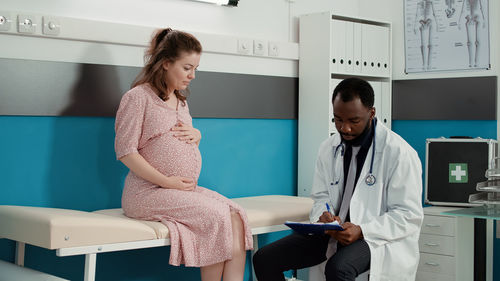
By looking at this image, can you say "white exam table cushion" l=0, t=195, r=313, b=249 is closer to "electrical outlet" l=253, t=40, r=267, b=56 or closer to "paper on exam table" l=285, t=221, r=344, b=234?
"paper on exam table" l=285, t=221, r=344, b=234

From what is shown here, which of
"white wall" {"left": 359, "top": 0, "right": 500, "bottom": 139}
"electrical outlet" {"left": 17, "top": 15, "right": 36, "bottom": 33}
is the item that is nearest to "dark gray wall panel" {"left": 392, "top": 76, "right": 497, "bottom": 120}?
"white wall" {"left": 359, "top": 0, "right": 500, "bottom": 139}

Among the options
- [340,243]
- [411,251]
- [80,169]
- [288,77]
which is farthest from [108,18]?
[411,251]

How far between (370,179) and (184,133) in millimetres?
845

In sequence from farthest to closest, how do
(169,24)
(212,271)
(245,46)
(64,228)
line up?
(245,46)
(169,24)
(212,271)
(64,228)

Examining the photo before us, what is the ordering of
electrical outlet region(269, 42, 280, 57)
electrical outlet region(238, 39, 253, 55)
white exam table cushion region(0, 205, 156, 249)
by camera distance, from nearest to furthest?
white exam table cushion region(0, 205, 156, 249)
electrical outlet region(238, 39, 253, 55)
electrical outlet region(269, 42, 280, 57)

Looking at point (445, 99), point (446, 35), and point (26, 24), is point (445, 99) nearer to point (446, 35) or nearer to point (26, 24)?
point (446, 35)

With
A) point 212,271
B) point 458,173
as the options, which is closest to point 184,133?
point 212,271

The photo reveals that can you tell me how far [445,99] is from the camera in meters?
3.91

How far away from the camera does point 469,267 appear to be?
129 inches

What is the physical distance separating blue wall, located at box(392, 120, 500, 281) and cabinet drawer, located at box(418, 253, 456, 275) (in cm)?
56

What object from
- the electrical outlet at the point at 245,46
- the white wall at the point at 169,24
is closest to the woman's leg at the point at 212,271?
the white wall at the point at 169,24

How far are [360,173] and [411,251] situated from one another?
1.19 feet

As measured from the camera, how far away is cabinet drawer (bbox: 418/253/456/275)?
328cm

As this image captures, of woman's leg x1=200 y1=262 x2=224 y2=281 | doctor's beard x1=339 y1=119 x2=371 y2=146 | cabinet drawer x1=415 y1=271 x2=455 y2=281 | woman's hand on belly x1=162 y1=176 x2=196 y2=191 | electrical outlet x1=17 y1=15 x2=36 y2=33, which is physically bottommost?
cabinet drawer x1=415 y1=271 x2=455 y2=281
